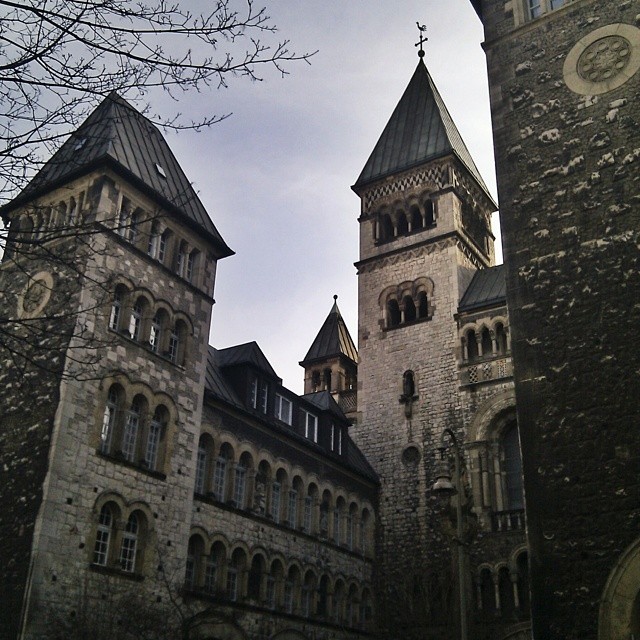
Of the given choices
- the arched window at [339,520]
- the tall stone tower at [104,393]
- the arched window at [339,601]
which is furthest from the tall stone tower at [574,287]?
the arched window at [339,520]

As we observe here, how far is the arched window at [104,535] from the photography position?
66.3 ft

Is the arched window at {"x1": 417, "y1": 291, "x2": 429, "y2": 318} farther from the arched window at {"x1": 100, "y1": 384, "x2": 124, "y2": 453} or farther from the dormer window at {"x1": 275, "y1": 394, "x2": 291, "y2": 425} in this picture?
the arched window at {"x1": 100, "y1": 384, "x2": 124, "y2": 453}

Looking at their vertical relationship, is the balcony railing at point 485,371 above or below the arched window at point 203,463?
above

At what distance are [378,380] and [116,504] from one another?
16.5 m

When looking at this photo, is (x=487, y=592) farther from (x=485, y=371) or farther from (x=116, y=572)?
(x=116, y=572)

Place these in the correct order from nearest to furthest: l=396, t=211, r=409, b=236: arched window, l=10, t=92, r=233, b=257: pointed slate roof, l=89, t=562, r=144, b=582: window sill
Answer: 1. l=89, t=562, r=144, b=582: window sill
2. l=10, t=92, r=233, b=257: pointed slate roof
3. l=396, t=211, r=409, b=236: arched window

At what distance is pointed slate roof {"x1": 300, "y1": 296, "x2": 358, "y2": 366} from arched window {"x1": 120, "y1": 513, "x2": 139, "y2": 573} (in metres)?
25.1

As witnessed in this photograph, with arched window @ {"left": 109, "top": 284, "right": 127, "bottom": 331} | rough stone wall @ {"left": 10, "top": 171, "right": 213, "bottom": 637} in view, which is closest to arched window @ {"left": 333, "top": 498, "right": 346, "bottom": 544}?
rough stone wall @ {"left": 10, "top": 171, "right": 213, "bottom": 637}

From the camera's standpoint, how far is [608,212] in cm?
1752

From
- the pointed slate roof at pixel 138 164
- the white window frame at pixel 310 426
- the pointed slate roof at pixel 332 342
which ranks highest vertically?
the pointed slate roof at pixel 332 342

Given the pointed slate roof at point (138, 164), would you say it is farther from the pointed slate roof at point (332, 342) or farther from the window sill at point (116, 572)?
the pointed slate roof at point (332, 342)

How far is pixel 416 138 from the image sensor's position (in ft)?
134

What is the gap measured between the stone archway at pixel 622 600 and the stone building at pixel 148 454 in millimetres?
10467

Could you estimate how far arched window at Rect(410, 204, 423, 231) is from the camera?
1499 inches
